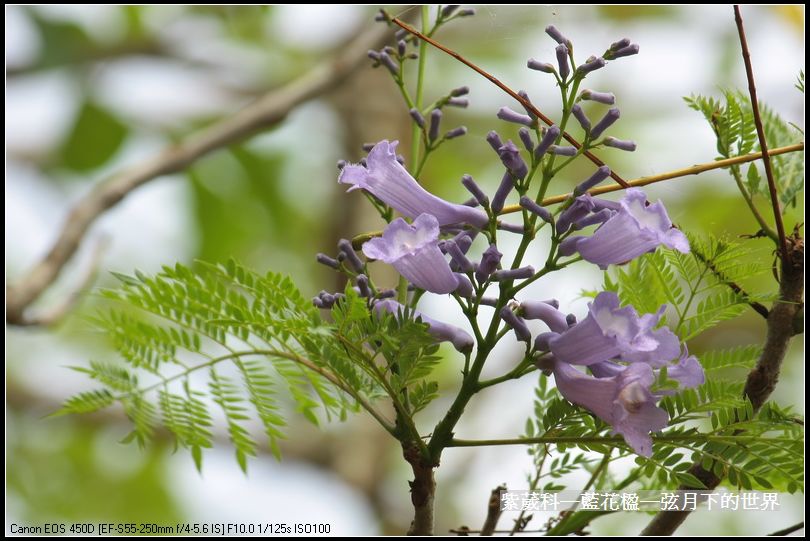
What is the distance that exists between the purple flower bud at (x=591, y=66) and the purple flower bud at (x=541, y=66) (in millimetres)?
36

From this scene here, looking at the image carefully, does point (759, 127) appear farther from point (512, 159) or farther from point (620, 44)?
point (512, 159)

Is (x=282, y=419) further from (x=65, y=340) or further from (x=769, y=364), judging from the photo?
(x=65, y=340)

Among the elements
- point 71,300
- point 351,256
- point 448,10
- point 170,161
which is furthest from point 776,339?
point 170,161

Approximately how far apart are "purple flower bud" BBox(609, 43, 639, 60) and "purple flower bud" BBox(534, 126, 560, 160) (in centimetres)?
11

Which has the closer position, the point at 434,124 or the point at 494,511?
the point at 494,511

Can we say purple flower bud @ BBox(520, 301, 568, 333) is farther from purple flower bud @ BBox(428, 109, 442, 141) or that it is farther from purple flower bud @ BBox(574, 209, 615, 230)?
purple flower bud @ BBox(428, 109, 442, 141)

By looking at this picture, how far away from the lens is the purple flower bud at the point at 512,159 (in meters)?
0.78

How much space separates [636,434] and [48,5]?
294 centimetres

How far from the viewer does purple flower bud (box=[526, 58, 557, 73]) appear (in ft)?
2.76

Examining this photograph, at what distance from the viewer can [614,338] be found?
29.7 inches

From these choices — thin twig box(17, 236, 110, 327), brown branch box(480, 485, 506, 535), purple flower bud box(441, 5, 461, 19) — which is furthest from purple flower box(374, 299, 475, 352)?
thin twig box(17, 236, 110, 327)

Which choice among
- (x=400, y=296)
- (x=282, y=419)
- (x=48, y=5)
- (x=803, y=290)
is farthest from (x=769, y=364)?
(x=48, y=5)

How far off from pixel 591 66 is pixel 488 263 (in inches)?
8.3

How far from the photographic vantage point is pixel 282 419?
3.22ft
